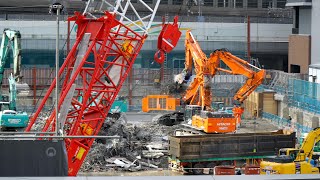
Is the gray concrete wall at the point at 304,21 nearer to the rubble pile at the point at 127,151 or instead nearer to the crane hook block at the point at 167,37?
the rubble pile at the point at 127,151

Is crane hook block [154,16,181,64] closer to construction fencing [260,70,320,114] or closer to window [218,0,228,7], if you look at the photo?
construction fencing [260,70,320,114]

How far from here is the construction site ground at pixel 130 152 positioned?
2912cm

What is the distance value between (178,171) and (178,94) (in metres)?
18.6

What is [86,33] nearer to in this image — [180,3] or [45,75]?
[45,75]

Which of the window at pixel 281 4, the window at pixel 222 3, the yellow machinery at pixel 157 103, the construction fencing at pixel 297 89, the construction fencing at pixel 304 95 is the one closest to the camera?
the construction fencing at pixel 304 95

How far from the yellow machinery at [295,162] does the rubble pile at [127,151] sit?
553 centimetres

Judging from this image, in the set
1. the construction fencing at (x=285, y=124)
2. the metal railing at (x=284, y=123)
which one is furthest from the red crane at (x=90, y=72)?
the metal railing at (x=284, y=123)

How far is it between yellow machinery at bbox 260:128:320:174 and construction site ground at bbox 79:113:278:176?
14.7 ft

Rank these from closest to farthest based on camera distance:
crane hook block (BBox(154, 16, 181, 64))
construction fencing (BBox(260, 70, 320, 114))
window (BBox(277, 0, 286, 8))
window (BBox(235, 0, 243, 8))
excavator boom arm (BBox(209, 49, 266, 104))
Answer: crane hook block (BBox(154, 16, 181, 64)) < excavator boom arm (BBox(209, 49, 266, 104)) < construction fencing (BBox(260, 70, 320, 114)) < window (BBox(277, 0, 286, 8)) < window (BBox(235, 0, 243, 8))

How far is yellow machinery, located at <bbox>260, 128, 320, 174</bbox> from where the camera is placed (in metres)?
23.9

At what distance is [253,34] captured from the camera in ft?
193

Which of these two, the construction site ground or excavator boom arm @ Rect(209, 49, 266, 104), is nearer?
the construction site ground

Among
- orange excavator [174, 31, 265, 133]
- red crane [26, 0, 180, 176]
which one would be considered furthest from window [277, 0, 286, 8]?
red crane [26, 0, 180, 176]

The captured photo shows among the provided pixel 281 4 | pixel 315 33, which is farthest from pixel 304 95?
pixel 281 4
